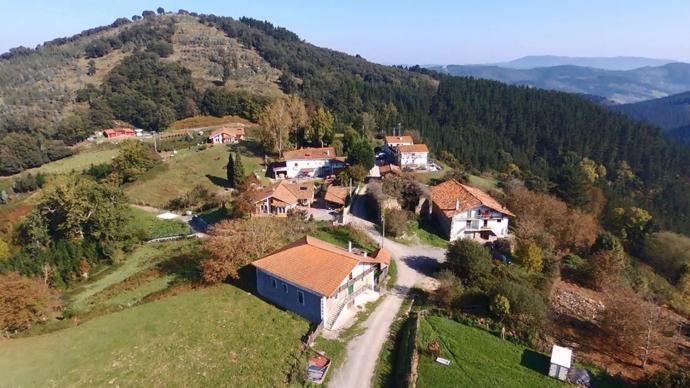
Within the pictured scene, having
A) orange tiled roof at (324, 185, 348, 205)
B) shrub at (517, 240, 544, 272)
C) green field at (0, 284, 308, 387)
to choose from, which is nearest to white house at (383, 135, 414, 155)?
orange tiled roof at (324, 185, 348, 205)

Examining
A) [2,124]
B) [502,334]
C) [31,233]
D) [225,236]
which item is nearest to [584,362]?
[502,334]

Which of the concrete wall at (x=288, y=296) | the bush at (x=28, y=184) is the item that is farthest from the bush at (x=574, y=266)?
the bush at (x=28, y=184)

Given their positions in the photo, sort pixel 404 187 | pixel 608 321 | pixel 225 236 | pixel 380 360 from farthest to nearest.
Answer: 1. pixel 404 187
2. pixel 225 236
3. pixel 608 321
4. pixel 380 360

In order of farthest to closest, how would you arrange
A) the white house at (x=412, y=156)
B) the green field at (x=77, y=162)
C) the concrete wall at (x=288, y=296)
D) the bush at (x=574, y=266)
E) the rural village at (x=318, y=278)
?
the green field at (x=77, y=162), the white house at (x=412, y=156), the bush at (x=574, y=266), the concrete wall at (x=288, y=296), the rural village at (x=318, y=278)

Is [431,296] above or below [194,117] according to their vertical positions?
below

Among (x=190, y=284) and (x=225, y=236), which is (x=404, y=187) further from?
(x=190, y=284)

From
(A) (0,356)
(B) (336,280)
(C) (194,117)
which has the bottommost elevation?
(A) (0,356)

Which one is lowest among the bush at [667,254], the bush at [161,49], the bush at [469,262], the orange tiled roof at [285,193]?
the bush at [667,254]

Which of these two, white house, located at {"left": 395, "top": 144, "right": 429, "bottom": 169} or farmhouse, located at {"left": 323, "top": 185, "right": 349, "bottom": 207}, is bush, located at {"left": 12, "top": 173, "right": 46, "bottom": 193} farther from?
white house, located at {"left": 395, "top": 144, "right": 429, "bottom": 169}

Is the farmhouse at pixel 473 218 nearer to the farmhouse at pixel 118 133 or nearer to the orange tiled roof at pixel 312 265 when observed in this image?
the orange tiled roof at pixel 312 265
